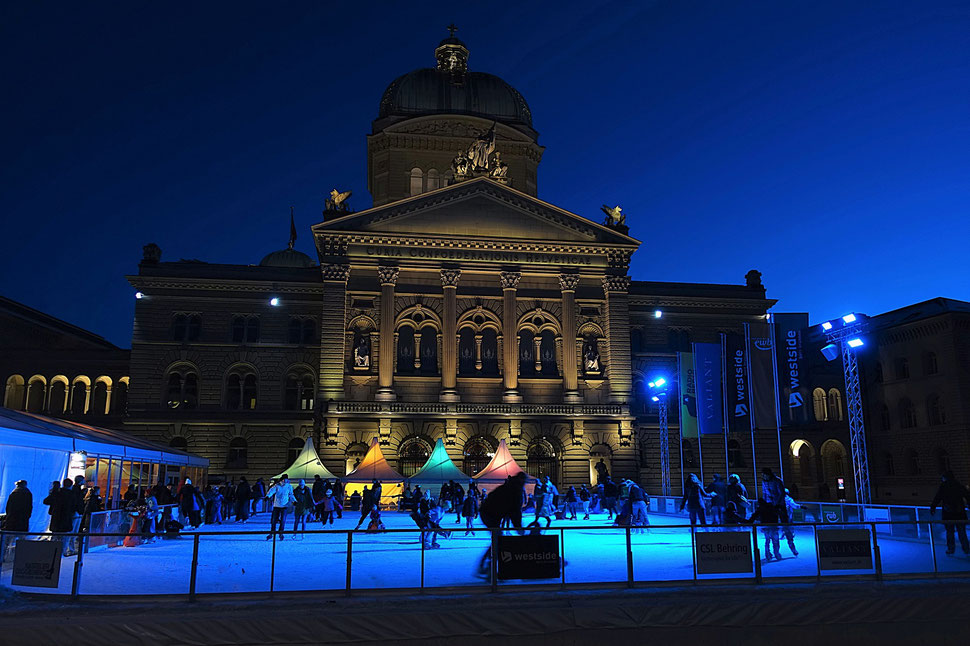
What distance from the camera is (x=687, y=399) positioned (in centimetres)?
4341

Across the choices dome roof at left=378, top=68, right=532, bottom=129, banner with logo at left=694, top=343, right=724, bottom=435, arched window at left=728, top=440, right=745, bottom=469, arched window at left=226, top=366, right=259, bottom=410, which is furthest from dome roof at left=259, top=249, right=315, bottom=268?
banner with logo at left=694, top=343, right=724, bottom=435

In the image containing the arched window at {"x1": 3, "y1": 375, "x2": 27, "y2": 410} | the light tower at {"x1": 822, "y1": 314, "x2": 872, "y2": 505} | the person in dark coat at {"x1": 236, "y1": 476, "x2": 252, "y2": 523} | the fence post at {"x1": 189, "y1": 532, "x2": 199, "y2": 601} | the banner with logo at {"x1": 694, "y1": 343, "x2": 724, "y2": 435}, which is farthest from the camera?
the arched window at {"x1": 3, "y1": 375, "x2": 27, "y2": 410}

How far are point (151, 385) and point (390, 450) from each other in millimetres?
17658

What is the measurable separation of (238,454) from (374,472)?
1751cm

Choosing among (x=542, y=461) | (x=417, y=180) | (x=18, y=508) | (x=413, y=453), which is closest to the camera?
(x=18, y=508)

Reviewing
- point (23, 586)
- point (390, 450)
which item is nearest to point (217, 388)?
point (390, 450)

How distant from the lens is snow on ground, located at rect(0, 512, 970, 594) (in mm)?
12797

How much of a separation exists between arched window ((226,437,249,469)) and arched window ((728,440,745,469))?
33953mm

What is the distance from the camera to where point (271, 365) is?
5769 cm

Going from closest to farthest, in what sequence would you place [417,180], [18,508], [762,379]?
[18,508] < [762,379] < [417,180]

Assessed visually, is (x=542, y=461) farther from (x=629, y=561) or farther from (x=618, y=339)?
(x=629, y=561)

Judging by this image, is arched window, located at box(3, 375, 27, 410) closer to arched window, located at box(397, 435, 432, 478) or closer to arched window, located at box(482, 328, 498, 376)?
arched window, located at box(397, 435, 432, 478)

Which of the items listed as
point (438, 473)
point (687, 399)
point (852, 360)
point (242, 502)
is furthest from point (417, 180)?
point (852, 360)

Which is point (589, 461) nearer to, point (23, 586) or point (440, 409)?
point (440, 409)
